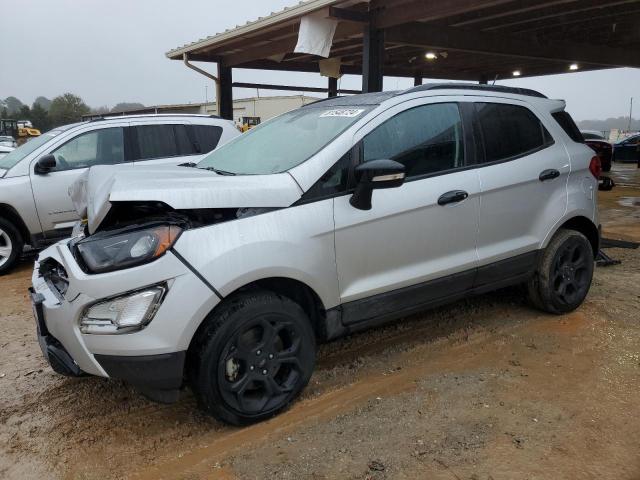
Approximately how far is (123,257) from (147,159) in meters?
4.69

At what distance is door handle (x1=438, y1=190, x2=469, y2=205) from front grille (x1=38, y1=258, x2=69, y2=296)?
2243 millimetres

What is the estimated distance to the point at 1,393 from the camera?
131 inches

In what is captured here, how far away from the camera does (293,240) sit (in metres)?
2.81

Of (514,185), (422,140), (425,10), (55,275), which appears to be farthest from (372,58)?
(55,275)

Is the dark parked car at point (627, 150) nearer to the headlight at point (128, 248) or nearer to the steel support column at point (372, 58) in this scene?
the steel support column at point (372, 58)

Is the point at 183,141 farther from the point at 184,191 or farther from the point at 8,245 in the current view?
the point at 184,191

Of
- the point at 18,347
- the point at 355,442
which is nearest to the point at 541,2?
the point at 355,442

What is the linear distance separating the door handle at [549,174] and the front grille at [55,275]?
3305 mm

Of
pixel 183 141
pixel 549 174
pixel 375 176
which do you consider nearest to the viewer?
pixel 375 176

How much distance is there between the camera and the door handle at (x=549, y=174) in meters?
3.99

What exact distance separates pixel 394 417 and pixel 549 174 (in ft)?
7.51

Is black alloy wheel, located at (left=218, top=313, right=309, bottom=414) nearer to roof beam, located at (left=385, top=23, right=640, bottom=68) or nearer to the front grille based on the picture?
the front grille

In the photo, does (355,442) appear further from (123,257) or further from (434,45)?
(434,45)

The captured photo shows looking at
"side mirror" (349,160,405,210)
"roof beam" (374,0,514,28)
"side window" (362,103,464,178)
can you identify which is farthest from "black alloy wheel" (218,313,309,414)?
"roof beam" (374,0,514,28)
